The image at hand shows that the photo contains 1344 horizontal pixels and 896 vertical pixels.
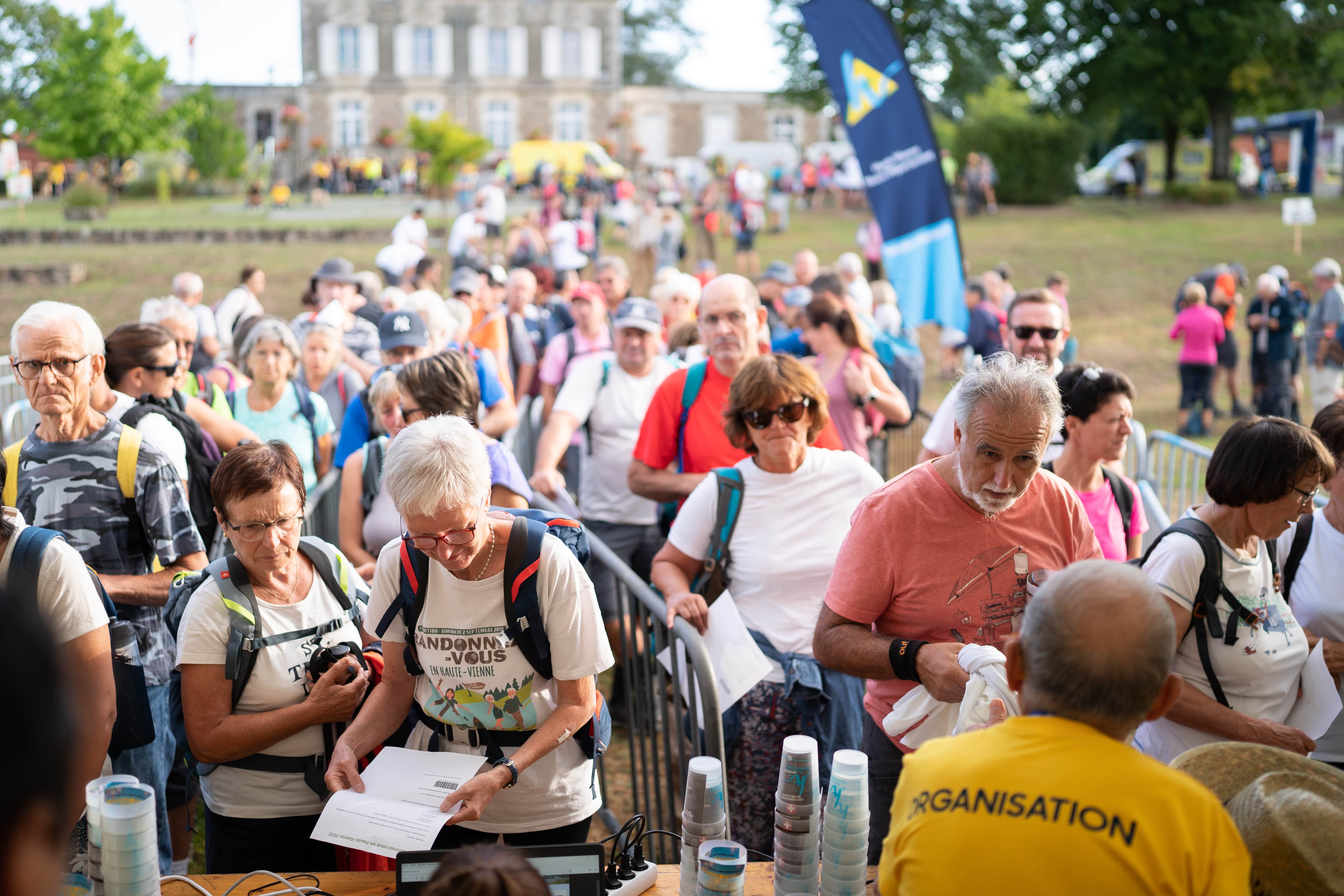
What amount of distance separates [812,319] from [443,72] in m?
56.2

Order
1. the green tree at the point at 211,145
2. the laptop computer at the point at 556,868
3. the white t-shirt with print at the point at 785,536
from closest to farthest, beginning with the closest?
the laptop computer at the point at 556,868 → the white t-shirt with print at the point at 785,536 → the green tree at the point at 211,145

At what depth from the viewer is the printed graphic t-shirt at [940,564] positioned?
9.07ft

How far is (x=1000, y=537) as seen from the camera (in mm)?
2779

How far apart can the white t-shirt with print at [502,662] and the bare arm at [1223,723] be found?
1497mm

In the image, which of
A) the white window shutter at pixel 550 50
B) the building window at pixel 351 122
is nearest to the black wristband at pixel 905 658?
the building window at pixel 351 122

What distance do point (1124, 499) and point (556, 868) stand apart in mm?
2588

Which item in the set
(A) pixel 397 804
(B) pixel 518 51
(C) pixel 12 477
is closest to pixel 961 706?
(A) pixel 397 804

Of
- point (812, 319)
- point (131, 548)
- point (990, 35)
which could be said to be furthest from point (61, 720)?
point (990, 35)

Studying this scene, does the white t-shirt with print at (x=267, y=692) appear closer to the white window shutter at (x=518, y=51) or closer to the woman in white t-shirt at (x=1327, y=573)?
the woman in white t-shirt at (x=1327, y=573)

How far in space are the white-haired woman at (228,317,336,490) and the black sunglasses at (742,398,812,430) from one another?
2.63m

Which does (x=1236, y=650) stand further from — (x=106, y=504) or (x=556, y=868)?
(x=106, y=504)

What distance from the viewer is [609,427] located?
5.57 metres

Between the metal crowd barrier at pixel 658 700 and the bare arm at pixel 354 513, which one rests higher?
the bare arm at pixel 354 513

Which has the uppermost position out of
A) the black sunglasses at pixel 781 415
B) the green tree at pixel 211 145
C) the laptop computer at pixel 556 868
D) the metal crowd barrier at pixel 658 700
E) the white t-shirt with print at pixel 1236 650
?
the green tree at pixel 211 145
